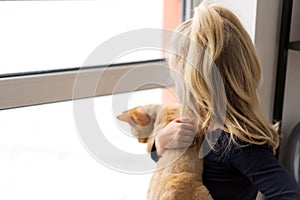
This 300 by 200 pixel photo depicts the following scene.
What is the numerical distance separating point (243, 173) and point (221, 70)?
212mm

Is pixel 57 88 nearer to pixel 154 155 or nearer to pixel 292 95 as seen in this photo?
pixel 154 155

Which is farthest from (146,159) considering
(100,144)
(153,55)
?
(153,55)

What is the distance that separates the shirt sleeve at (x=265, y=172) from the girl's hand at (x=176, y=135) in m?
0.10

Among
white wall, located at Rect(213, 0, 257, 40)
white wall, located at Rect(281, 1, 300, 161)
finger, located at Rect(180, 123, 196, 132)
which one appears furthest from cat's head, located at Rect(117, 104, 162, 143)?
white wall, located at Rect(281, 1, 300, 161)

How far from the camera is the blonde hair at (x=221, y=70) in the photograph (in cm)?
87

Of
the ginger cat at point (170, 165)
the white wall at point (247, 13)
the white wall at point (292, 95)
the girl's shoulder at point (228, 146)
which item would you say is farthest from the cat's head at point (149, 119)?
the white wall at point (292, 95)

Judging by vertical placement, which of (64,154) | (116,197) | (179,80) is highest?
(179,80)

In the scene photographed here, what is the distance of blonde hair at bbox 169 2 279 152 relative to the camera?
0.87m

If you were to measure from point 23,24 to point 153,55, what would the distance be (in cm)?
32

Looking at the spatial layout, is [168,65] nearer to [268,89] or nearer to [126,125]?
[126,125]

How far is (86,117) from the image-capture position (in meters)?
0.79

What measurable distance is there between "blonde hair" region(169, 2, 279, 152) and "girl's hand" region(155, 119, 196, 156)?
3cm

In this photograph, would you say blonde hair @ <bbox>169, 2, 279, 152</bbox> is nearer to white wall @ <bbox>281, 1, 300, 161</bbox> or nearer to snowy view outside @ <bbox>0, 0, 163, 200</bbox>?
snowy view outside @ <bbox>0, 0, 163, 200</bbox>

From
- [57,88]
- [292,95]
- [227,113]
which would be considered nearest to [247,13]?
[292,95]
